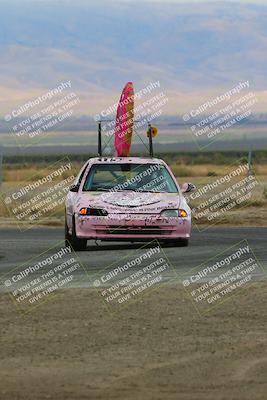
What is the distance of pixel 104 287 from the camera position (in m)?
16.0

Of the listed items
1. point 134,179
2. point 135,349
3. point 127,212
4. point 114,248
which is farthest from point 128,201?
point 135,349

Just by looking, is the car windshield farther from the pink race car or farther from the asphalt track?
the asphalt track

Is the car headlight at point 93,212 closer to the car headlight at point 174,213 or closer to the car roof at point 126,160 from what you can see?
the car headlight at point 174,213

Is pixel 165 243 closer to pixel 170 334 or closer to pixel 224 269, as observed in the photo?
pixel 224 269

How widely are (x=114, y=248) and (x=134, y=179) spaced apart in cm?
116

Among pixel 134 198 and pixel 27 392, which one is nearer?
pixel 27 392

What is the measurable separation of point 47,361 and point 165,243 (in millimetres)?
10446

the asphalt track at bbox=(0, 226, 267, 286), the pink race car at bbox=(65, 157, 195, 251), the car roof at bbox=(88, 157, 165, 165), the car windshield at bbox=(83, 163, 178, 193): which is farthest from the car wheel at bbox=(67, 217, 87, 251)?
the car roof at bbox=(88, 157, 165, 165)

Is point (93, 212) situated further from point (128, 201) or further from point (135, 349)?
point (135, 349)

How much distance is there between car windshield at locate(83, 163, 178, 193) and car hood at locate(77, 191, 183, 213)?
28 cm

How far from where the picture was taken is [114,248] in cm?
2172

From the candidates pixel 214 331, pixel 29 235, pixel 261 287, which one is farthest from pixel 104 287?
pixel 29 235

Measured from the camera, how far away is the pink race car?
67.7 ft

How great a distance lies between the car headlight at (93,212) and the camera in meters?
20.7
